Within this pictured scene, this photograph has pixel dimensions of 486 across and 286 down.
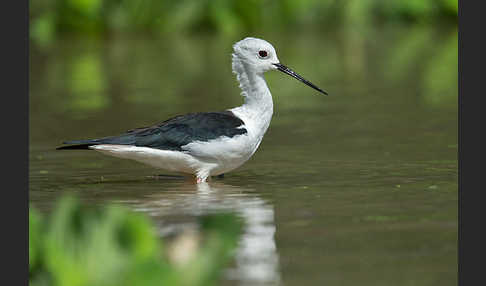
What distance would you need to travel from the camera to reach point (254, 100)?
901cm

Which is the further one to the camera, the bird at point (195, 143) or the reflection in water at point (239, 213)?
the bird at point (195, 143)

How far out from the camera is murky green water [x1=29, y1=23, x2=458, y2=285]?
5965 millimetres

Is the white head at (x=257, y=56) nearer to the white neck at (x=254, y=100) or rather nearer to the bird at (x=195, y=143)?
the white neck at (x=254, y=100)

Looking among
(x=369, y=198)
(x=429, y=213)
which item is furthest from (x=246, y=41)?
(x=429, y=213)

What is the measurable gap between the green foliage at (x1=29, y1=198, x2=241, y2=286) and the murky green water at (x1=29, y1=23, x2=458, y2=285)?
4.03 ft

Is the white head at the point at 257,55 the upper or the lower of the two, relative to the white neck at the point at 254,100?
upper

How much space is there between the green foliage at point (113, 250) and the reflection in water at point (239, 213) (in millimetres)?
1232

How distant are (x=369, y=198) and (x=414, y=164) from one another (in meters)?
1.56

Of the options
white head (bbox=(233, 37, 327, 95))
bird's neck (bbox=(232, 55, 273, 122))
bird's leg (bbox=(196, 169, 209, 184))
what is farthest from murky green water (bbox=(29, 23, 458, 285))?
white head (bbox=(233, 37, 327, 95))

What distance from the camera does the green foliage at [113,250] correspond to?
3900 millimetres

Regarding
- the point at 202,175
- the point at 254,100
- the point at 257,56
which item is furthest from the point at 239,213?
the point at 257,56

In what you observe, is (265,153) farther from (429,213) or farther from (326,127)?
(429,213)

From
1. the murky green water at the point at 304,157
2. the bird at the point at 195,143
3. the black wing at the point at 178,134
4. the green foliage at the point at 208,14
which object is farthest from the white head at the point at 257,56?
the green foliage at the point at 208,14

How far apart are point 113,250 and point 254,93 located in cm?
504
